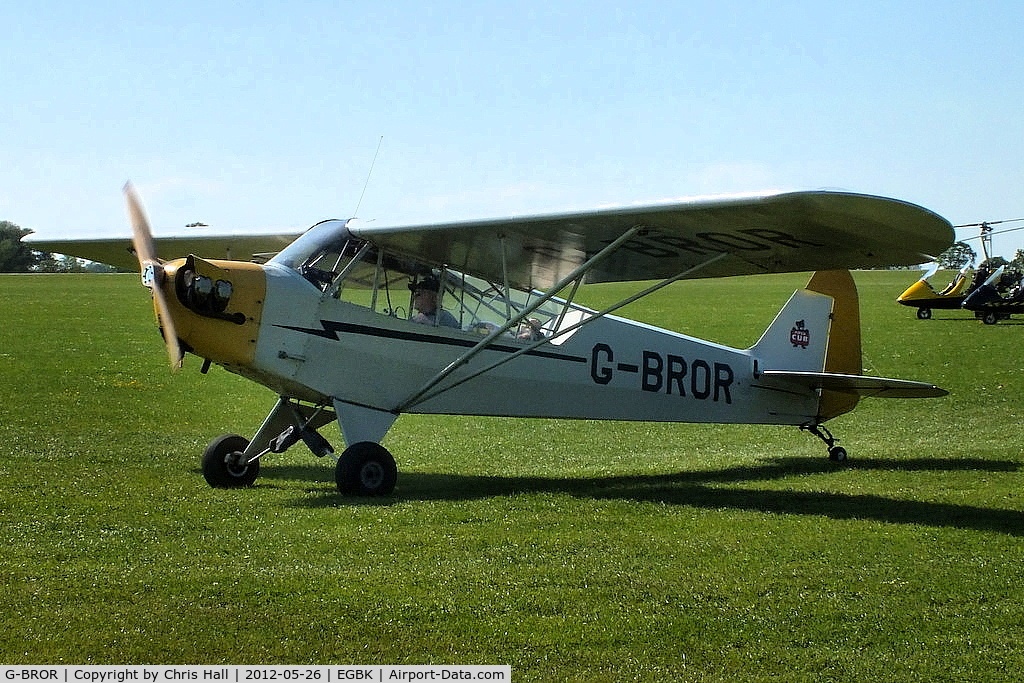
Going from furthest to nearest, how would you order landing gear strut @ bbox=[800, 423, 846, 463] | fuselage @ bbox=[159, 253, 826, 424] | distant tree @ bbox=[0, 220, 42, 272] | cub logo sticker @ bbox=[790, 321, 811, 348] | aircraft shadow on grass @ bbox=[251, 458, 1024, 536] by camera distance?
distant tree @ bbox=[0, 220, 42, 272] → cub logo sticker @ bbox=[790, 321, 811, 348] → landing gear strut @ bbox=[800, 423, 846, 463] → fuselage @ bbox=[159, 253, 826, 424] → aircraft shadow on grass @ bbox=[251, 458, 1024, 536]

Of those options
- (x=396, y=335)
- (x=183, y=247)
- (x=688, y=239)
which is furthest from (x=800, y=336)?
(x=183, y=247)

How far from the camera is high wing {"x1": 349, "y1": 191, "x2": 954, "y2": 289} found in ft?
25.7

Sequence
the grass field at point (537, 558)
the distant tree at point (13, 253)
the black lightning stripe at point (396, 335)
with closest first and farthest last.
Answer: the grass field at point (537, 558) < the black lightning stripe at point (396, 335) < the distant tree at point (13, 253)

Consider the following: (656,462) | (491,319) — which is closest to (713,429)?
(656,462)

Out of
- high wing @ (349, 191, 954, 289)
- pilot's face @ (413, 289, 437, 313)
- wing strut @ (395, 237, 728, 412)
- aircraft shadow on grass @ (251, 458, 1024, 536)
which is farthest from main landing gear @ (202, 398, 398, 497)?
high wing @ (349, 191, 954, 289)

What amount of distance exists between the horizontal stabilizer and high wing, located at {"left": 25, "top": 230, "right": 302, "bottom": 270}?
5660 millimetres

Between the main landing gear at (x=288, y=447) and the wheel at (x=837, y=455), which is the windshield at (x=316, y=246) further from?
the wheel at (x=837, y=455)

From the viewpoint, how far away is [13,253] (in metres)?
74.7

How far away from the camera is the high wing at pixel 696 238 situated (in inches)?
308

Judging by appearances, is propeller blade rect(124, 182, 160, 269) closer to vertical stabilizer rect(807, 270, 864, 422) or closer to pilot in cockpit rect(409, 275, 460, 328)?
pilot in cockpit rect(409, 275, 460, 328)

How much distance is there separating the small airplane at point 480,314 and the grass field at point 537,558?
0.77 m

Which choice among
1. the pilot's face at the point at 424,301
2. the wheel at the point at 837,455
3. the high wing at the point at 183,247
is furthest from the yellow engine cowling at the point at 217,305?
the wheel at the point at 837,455

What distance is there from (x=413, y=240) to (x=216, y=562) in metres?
4.04

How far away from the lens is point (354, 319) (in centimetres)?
976
